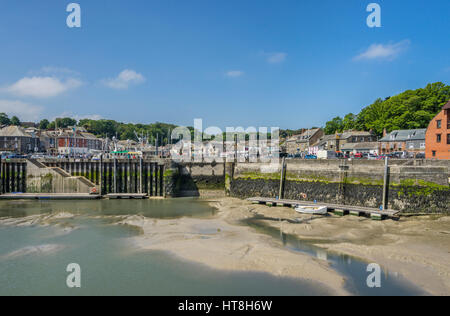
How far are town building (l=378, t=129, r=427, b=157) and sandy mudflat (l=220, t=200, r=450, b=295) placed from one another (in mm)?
28135

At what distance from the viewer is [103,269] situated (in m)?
18.3

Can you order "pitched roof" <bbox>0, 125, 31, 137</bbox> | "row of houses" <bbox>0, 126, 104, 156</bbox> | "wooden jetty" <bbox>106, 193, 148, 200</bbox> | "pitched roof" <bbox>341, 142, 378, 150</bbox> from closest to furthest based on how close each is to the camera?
"wooden jetty" <bbox>106, 193, 148, 200</bbox> < "pitched roof" <bbox>341, 142, 378, 150</bbox> < "row of houses" <bbox>0, 126, 104, 156</bbox> < "pitched roof" <bbox>0, 125, 31, 137</bbox>

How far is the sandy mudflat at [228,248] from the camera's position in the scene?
17.5 meters

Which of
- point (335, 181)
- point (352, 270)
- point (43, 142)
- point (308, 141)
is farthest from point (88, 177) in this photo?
point (43, 142)

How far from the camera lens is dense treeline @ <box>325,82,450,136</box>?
60.4 metres

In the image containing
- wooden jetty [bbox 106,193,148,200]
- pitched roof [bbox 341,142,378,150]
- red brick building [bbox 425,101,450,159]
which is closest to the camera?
red brick building [bbox 425,101,450,159]

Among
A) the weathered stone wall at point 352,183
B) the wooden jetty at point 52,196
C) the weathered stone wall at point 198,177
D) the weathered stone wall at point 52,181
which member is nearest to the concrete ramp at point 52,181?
the weathered stone wall at point 52,181

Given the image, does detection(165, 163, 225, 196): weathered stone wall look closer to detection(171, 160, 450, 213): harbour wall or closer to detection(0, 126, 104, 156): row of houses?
detection(171, 160, 450, 213): harbour wall

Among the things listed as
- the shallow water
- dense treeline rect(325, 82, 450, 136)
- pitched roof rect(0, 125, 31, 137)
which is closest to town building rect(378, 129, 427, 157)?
dense treeline rect(325, 82, 450, 136)

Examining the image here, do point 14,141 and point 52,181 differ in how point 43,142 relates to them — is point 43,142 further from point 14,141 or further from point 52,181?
point 52,181
